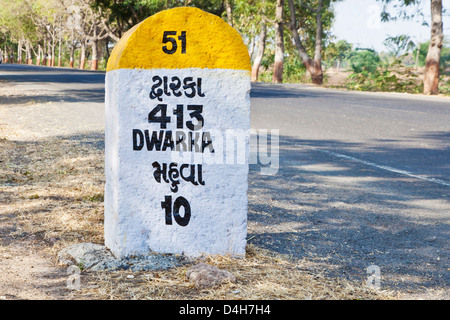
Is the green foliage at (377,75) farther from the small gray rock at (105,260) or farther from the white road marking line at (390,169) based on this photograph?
the small gray rock at (105,260)

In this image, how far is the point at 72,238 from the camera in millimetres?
3641

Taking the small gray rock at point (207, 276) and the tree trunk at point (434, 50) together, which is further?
the tree trunk at point (434, 50)

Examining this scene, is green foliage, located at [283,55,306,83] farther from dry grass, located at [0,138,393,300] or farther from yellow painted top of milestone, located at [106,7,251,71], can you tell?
yellow painted top of milestone, located at [106,7,251,71]

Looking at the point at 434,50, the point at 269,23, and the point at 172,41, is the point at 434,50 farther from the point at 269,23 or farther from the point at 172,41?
the point at 172,41

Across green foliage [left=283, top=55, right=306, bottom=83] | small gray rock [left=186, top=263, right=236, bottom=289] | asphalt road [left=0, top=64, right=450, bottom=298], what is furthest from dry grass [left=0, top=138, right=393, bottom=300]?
green foliage [left=283, top=55, right=306, bottom=83]

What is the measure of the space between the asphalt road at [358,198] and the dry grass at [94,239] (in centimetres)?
22

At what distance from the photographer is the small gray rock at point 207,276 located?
2871 mm

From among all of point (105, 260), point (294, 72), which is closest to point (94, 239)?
point (105, 260)

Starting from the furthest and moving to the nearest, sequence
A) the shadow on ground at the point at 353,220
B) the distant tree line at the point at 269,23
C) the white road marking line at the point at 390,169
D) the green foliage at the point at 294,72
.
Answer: the green foliage at the point at 294,72 < the distant tree line at the point at 269,23 < the white road marking line at the point at 390,169 < the shadow on ground at the point at 353,220

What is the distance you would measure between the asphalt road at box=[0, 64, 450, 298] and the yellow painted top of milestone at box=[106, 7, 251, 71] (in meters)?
1.35

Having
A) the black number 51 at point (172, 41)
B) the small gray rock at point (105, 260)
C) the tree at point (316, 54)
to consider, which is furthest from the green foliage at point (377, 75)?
the small gray rock at point (105, 260)

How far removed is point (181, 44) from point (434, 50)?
19.7 metres
